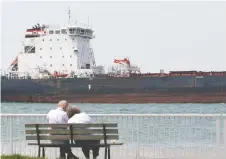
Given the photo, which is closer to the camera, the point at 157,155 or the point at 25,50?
the point at 157,155

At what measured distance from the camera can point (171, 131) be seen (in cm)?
745

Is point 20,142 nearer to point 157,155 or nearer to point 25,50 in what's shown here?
point 157,155

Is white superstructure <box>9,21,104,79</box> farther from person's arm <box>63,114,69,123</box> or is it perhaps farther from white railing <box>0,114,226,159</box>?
person's arm <box>63,114,69,123</box>

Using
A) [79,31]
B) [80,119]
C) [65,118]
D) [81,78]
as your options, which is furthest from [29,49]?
[80,119]

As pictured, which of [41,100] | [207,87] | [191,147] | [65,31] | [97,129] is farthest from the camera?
[65,31]

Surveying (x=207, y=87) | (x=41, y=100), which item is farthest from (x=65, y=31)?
(x=207, y=87)

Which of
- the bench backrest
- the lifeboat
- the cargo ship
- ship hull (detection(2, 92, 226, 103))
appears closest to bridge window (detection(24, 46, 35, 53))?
the cargo ship

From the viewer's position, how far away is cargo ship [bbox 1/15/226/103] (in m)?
41.2

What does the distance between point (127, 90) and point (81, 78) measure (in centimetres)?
485

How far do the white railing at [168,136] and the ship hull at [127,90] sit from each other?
3363cm

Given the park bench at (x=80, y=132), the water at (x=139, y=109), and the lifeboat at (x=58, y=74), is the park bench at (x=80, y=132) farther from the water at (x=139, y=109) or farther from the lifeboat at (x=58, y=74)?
Answer: the lifeboat at (x=58, y=74)

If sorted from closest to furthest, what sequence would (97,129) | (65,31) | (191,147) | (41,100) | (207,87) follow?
(97,129) < (191,147) < (207,87) < (41,100) < (65,31)

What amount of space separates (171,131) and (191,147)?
0.35 m

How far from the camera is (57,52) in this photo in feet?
165
